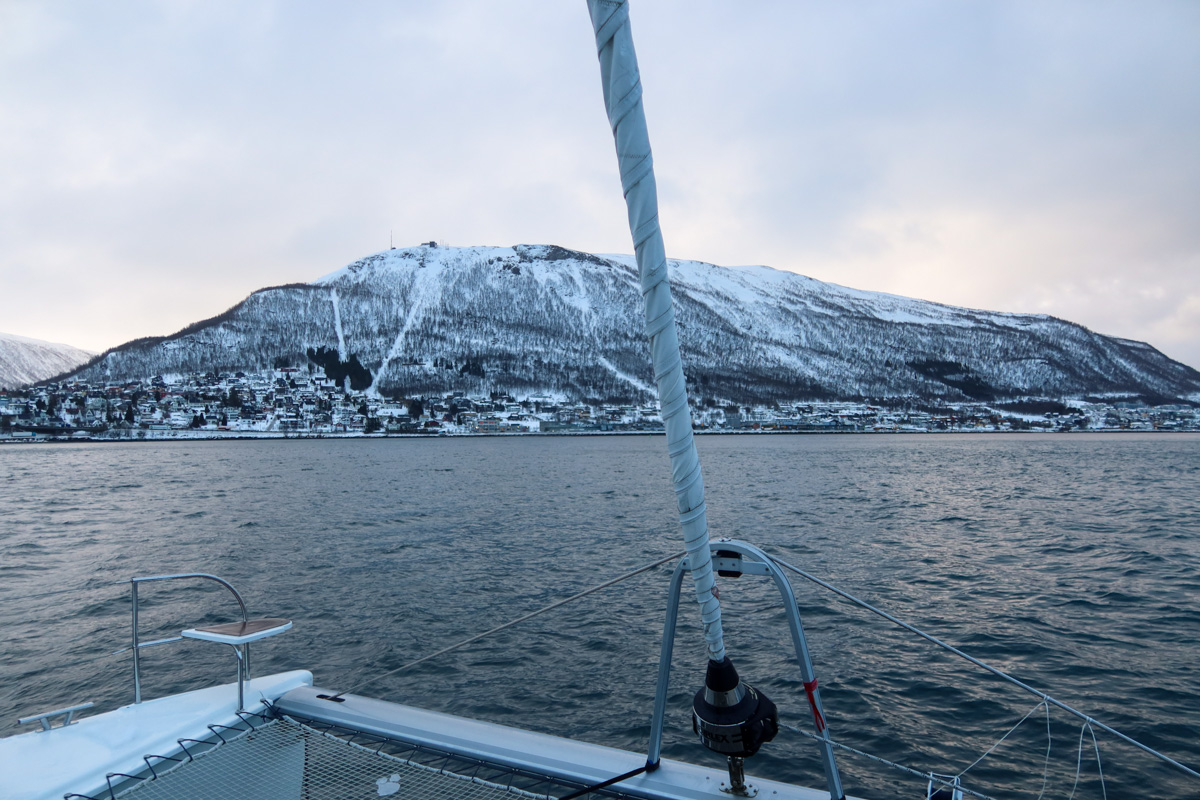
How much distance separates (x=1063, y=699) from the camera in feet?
32.8

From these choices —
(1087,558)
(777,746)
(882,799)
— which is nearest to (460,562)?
(777,746)

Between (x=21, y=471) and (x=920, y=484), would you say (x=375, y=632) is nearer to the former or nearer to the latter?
(x=920, y=484)

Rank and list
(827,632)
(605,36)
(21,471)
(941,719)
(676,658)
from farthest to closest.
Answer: (21,471)
(827,632)
(676,658)
(941,719)
(605,36)

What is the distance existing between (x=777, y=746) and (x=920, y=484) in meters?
45.8

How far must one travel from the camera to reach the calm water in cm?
916

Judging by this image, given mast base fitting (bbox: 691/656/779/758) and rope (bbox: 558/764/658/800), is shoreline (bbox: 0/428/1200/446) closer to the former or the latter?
rope (bbox: 558/764/658/800)

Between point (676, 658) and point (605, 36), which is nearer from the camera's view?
point (605, 36)

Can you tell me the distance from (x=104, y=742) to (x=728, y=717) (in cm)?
389

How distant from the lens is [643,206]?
1.91 metres

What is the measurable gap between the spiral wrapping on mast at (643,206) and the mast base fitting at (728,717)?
1.40 metres

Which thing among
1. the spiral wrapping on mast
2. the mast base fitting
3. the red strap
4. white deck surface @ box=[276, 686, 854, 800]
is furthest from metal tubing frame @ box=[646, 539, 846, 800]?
the spiral wrapping on mast

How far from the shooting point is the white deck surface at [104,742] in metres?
3.57

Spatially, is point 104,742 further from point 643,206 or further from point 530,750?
point 643,206

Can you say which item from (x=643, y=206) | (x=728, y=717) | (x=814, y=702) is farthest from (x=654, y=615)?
(x=643, y=206)
